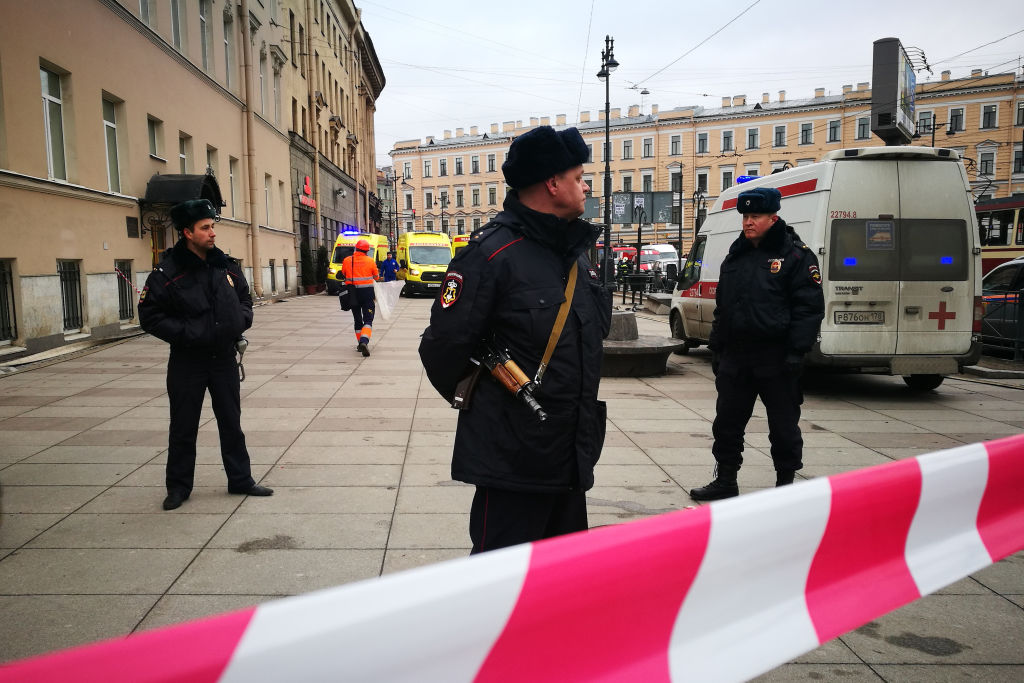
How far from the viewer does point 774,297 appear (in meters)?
4.49

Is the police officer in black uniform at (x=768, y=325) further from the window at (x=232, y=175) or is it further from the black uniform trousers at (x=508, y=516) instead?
the window at (x=232, y=175)

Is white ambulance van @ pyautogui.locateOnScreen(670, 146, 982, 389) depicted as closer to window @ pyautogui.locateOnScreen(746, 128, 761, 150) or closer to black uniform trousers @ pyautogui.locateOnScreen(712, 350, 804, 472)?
black uniform trousers @ pyautogui.locateOnScreen(712, 350, 804, 472)

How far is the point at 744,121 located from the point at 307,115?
53.5 meters

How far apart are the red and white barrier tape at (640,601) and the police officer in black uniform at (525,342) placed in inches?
26.8

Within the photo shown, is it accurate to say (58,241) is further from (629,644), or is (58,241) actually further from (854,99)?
(854,99)

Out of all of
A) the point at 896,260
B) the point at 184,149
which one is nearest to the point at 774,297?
the point at 896,260

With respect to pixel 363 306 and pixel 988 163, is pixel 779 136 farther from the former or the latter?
pixel 363 306

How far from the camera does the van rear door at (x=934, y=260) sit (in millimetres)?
8180

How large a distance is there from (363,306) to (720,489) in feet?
27.3

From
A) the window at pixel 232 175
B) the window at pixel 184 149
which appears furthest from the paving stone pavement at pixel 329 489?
the window at pixel 232 175

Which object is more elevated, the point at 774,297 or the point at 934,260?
the point at 934,260

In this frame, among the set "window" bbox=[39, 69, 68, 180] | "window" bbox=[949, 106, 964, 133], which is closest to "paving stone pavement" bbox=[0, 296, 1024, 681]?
"window" bbox=[39, 69, 68, 180]

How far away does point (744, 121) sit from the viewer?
242 ft

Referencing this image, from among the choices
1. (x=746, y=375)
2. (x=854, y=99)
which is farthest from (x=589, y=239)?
(x=854, y=99)
